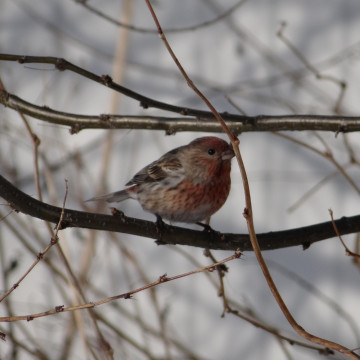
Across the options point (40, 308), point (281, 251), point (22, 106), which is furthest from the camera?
point (281, 251)

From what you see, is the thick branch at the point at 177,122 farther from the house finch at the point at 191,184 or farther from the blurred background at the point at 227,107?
the blurred background at the point at 227,107

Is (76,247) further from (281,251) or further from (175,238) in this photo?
(175,238)

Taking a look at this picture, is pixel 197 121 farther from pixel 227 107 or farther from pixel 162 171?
pixel 227 107

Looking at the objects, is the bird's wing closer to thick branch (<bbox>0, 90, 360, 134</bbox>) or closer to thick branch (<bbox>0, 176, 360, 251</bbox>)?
thick branch (<bbox>0, 90, 360, 134</bbox>)

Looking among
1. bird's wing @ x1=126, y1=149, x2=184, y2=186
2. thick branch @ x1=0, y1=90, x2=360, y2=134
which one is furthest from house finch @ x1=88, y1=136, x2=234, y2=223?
thick branch @ x1=0, y1=90, x2=360, y2=134

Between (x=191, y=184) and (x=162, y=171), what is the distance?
275 mm

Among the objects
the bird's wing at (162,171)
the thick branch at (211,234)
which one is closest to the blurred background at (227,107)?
the bird's wing at (162,171)

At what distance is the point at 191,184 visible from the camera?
12.1 ft

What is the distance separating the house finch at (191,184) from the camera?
3.61 meters

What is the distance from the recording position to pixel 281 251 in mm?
5879

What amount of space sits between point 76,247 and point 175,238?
319cm

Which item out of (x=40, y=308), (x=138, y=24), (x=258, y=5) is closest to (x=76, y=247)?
(x=40, y=308)

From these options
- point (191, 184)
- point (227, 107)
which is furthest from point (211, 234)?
point (227, 107)

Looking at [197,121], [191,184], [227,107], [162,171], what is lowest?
[197,121]
